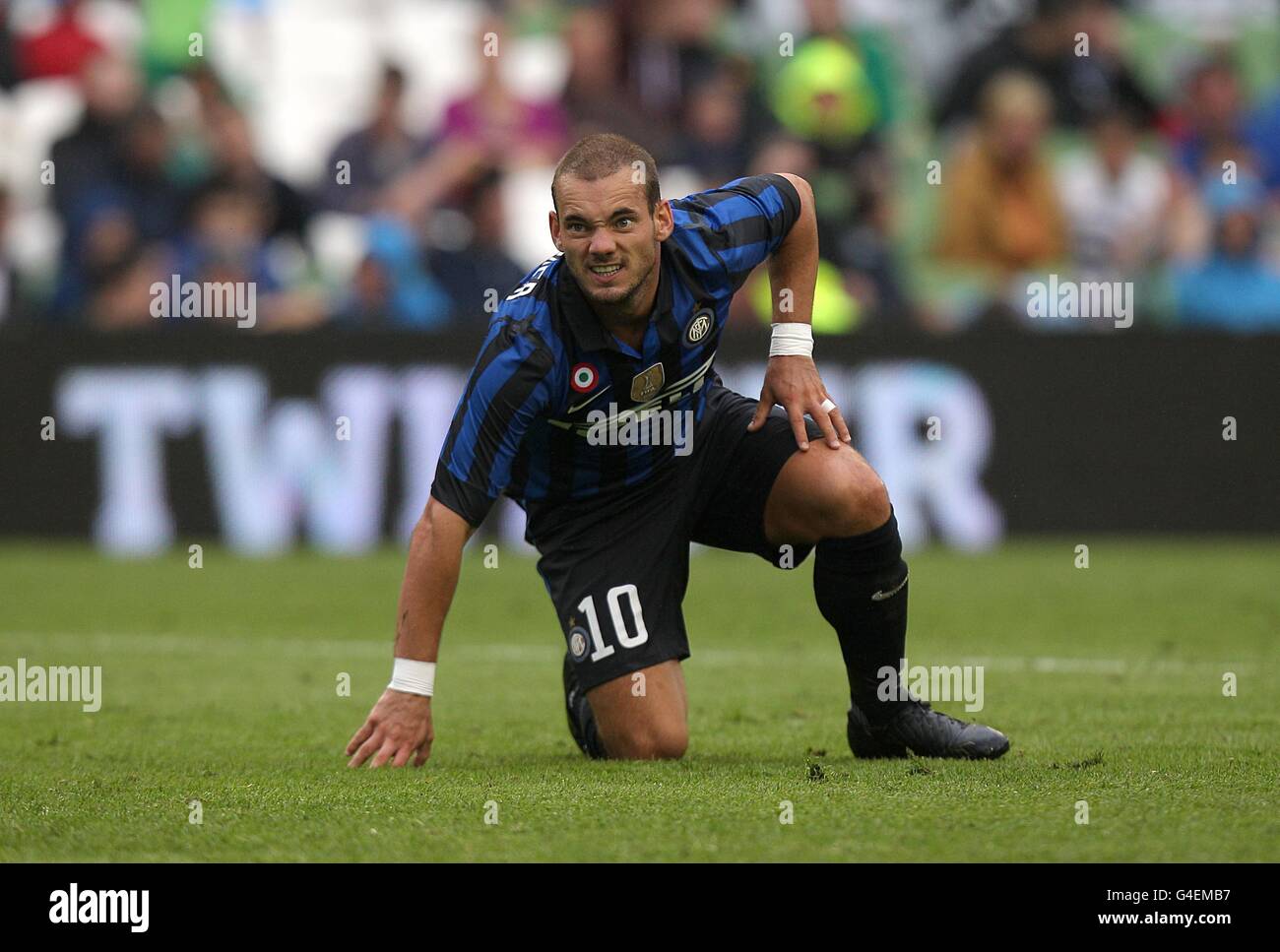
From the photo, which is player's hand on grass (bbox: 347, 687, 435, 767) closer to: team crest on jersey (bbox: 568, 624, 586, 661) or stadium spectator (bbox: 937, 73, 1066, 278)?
team crest on jersey (bbox: 568, 624, 586, 661)

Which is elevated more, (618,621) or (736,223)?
(736,223)

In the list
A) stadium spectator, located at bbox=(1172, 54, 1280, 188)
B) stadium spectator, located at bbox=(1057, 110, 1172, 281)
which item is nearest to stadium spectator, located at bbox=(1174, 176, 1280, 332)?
stadium spectator, located at bbox=(1057, 110, 1172, 281)

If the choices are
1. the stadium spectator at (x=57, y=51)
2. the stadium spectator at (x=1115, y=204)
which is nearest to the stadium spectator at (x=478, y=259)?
the stadium spectator at (x=57, y=51)

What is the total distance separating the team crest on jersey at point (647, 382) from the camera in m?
5.61

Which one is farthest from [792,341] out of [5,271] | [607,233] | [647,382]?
[5,271]

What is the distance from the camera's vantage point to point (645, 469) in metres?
6.05

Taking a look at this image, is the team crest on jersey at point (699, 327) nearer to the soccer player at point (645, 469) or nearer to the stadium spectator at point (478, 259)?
the soccer player at point (645, 469)

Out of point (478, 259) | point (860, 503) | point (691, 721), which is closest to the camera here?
point (860, 503)

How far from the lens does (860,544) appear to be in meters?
5.66

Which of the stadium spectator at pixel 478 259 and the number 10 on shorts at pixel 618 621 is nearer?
the number 10 on shorts at pixel 618 621

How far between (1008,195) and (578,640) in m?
9.21

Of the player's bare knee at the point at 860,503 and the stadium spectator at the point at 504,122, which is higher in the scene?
the stadium spectator at the point at 504,122

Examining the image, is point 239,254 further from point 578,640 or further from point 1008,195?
point 578,640

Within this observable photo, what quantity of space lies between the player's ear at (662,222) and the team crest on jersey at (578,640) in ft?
4.18
